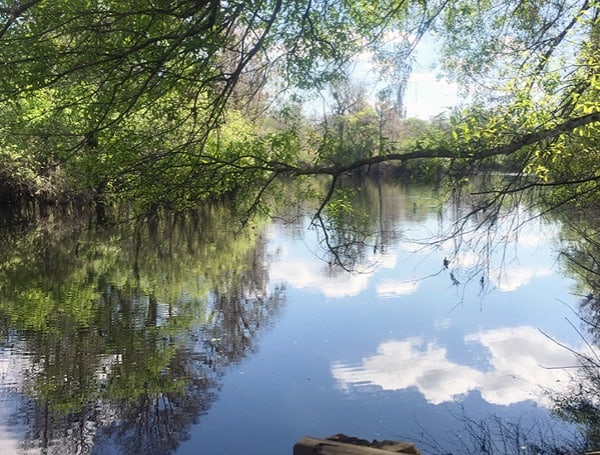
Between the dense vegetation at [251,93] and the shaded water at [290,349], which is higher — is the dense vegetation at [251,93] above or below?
above

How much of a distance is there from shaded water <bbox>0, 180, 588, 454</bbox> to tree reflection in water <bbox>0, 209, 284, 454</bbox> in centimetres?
3

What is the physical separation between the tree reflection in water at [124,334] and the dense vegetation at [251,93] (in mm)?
895

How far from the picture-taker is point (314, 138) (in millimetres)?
5461

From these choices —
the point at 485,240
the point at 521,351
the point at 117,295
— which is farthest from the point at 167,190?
the point at 117,295

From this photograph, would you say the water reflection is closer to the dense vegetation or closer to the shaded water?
the shaded water

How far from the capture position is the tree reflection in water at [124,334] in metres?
5.77

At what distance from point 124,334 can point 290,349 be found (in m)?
2.38

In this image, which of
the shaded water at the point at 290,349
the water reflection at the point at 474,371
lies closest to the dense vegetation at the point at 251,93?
the shaded water at the point at 290,349

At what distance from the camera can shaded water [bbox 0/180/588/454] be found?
5.61 meters

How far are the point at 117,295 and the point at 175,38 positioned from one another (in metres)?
7.48

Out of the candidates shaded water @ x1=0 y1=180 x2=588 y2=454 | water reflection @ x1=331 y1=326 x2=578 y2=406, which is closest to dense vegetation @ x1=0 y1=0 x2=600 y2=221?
shaded water @ x1=0 y1=180 x2=588 y2=454

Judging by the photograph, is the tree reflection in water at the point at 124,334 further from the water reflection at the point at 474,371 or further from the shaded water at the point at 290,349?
the water reflection at the point at 474,371

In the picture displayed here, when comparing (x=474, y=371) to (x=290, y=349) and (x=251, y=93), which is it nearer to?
(x=290, y=349)

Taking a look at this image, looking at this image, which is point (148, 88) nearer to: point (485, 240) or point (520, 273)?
point (485, 240)
